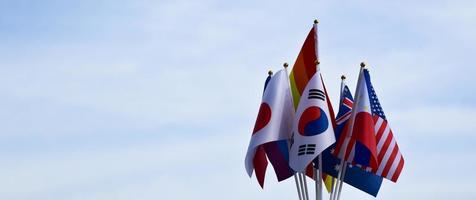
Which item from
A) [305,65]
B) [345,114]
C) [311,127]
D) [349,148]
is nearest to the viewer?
[311,127]

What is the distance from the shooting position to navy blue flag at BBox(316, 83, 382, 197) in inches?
1195

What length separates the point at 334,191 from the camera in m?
29.9

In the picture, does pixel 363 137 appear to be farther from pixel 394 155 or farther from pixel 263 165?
pixel 263 165

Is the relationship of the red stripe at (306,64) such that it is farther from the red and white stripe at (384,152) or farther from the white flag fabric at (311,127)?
the red and white stripe at (384,152)

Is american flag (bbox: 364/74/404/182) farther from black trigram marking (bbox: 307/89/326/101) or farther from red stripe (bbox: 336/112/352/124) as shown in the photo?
black trigram marking (bbox: 307/89/326/101)

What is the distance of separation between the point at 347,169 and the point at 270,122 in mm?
3987

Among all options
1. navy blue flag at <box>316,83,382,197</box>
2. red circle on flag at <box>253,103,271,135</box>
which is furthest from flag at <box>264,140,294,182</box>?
navy blue flag at <box>316,83,382,197</box>

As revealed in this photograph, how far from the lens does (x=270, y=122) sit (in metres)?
29.5

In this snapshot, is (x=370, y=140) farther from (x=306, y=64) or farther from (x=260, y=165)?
(x=260, y=165)

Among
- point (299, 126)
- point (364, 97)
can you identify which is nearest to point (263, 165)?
point (299, 126)

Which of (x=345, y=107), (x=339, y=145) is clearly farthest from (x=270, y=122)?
(x=345, y=107)

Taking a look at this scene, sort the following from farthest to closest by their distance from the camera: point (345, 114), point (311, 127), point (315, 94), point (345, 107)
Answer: point (345, 107) < point (345, 114) < point (315, 94) < point (311, 127)

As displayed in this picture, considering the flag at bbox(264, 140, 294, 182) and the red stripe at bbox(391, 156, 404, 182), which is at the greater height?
the flag at bbox(264, 140, 294, 182)

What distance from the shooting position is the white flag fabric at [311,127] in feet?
92.4
